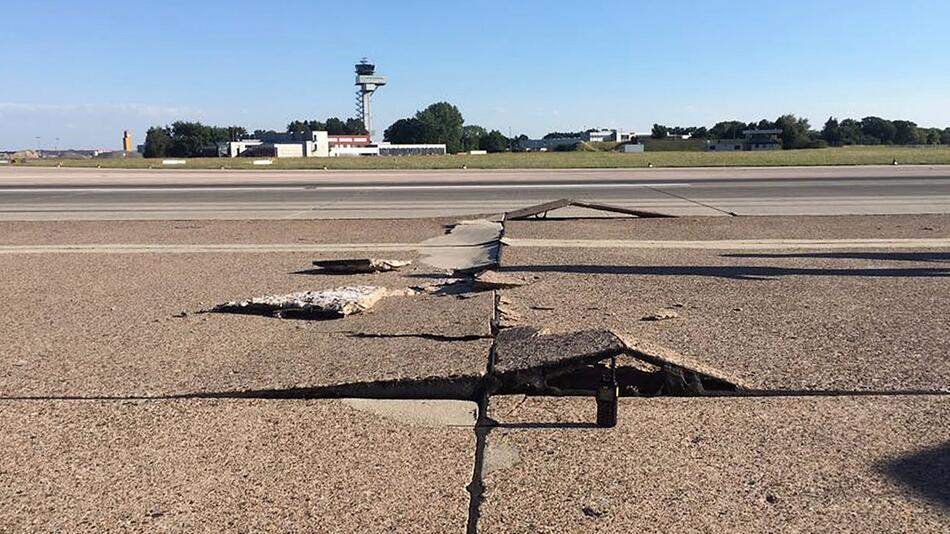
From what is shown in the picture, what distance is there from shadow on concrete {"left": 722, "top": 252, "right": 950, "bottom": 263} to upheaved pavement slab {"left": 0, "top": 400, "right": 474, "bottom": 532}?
771cm

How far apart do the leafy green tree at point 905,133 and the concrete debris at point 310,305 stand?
171m

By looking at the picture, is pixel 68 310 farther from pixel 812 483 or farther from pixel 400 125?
pixel 400 125

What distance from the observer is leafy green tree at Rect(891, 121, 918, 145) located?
160m

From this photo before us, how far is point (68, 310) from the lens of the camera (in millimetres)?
7766

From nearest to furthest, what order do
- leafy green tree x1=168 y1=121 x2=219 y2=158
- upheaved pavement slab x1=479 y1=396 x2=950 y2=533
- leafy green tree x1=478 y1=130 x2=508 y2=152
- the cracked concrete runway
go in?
upheaved pavement slab x1=479 y1=396 x2=950 y2=533 → the cracked concrete runway → leafy green tree x1=168 y1=121 x2=219 y2=158 → leafy green tree x1=478 y1=130 x2=508 y2=152

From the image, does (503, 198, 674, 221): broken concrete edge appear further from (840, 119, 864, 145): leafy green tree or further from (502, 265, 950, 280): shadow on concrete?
(840, 119, 864, 145): leafy green tree

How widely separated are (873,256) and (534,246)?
173 inches

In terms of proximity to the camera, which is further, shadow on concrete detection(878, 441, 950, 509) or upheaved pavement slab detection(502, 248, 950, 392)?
upheaved pavement slab detection(502, 248, 950, 392)

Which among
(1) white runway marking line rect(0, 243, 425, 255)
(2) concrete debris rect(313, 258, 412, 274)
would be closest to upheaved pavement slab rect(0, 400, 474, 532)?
(2) concrete debris rect(313, 258, 412, 274)

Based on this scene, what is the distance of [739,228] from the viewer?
1491 cm

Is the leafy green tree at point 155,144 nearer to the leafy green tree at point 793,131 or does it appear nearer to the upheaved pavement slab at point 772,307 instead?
the leafy green tree at point 793,131

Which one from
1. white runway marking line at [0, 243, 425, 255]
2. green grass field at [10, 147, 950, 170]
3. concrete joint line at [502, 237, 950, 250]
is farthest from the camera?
green grass field at [10, 147, 950, 170]

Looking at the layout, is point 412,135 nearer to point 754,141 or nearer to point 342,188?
point 754,141

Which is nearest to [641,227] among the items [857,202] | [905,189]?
[857,202]
